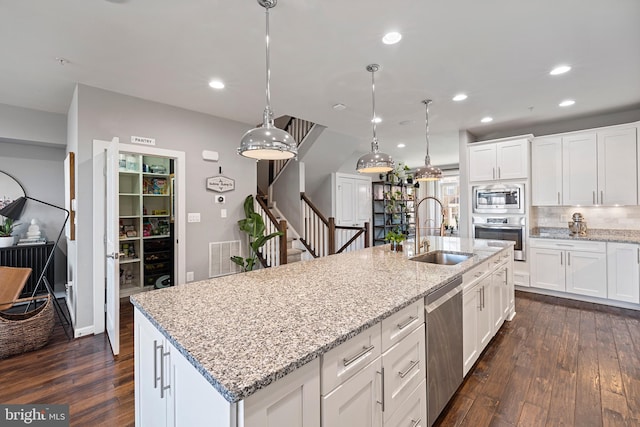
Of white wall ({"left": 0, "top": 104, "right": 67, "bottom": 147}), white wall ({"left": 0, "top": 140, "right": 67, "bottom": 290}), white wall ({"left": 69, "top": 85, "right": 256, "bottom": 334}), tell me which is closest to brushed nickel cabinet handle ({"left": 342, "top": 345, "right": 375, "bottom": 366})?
white wall ({"left": 69, "top": 85, "right": 256, "bottom": 334})

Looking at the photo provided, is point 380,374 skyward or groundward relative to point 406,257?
groundward

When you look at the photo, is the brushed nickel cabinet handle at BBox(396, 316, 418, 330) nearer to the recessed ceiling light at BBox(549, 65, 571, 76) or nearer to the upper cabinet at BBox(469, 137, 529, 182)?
the recessed ceiling light at BBox(549, 65, 571, 76)

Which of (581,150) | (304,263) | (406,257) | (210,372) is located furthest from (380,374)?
(581,150)

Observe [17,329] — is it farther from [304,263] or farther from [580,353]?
[580,353]

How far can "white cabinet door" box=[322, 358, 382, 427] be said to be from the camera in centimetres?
104

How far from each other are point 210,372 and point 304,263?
5.08 ft

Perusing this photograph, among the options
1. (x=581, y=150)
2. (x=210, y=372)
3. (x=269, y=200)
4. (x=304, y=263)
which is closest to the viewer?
(x=210, y=372)

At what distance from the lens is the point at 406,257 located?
8.40ft

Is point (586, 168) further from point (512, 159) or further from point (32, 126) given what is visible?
point (32, 126)

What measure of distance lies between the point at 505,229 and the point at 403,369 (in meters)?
4.03

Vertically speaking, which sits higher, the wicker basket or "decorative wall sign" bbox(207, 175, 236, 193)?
"decorative wall sign" bbox(207, 175, 236, 193)

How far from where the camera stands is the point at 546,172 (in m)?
4.43

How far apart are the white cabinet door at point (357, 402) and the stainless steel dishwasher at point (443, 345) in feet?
1.74

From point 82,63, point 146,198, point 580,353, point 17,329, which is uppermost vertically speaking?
point 82,63
